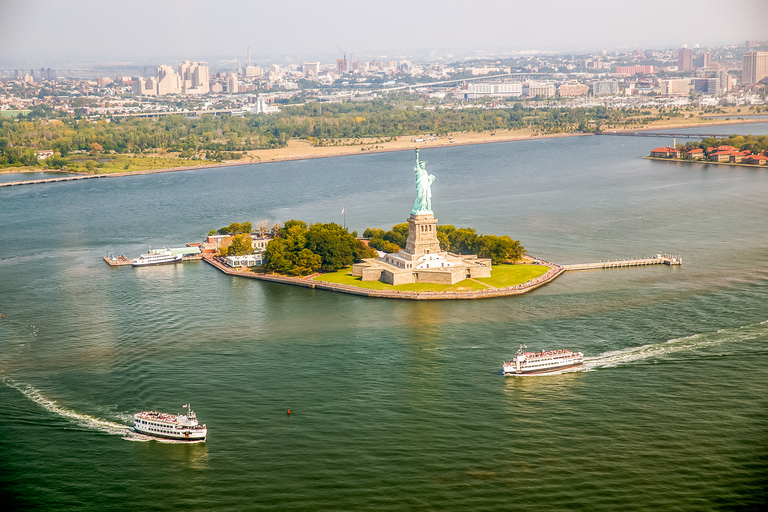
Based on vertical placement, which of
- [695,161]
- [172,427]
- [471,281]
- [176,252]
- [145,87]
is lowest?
[172,427]

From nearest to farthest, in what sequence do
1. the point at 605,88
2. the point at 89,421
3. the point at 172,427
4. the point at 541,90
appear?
1. the point at 172,427
2. the point at 89,421
3. the point at 541,90
4. the point at 605,88

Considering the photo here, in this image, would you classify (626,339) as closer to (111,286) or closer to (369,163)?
(111,286)

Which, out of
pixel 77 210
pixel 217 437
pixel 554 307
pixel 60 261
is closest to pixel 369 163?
pixel 77 210

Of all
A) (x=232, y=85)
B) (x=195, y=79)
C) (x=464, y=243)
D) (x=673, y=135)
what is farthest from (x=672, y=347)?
(x=195, y=79)

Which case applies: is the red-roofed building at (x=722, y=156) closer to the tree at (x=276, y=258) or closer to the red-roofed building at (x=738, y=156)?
the red-roofed building at (x=738, y=156)

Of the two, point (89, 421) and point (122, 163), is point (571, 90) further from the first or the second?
point (89, 421)

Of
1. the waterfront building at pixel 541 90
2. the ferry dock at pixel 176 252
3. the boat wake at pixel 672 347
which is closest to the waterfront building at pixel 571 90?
the waterfront building at pixel 541 90

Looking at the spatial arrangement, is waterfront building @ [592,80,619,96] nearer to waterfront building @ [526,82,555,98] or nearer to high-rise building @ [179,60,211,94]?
waterfront building @ [526,82,555,98]
